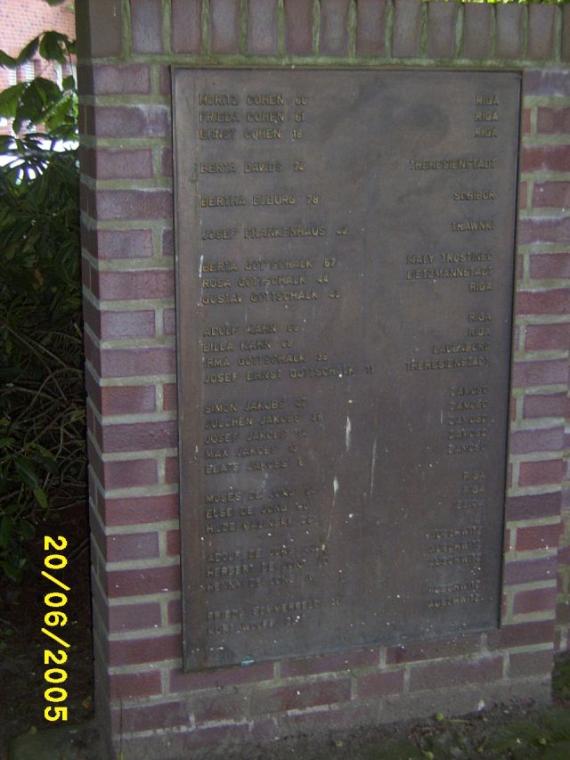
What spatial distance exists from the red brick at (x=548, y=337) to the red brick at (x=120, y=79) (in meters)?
1.25

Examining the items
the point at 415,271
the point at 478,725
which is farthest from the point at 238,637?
Answer: the point at 415,271

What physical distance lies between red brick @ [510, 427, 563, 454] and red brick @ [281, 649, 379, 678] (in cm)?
72

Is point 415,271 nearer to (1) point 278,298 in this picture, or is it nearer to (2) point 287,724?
(1) point 278,298

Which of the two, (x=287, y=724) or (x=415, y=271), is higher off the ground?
(x=415, y=271)

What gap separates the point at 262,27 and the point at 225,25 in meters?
0.09

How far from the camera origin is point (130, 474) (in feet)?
8.56

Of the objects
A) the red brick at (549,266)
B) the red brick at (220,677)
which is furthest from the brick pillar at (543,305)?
the red brick at (220,677)

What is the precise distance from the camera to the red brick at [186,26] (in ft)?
7.89

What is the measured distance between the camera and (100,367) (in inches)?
100

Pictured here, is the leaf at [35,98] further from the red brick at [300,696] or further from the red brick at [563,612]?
the red brick at [563,612]

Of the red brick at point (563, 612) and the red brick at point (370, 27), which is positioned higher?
the red brick at point (370, 27)

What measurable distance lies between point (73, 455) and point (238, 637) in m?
1.55

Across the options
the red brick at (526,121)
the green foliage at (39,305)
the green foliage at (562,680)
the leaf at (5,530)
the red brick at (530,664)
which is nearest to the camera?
the red brick at (526,121)

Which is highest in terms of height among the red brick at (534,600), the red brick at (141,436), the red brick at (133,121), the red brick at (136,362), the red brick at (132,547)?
the red brick at (133,121)
